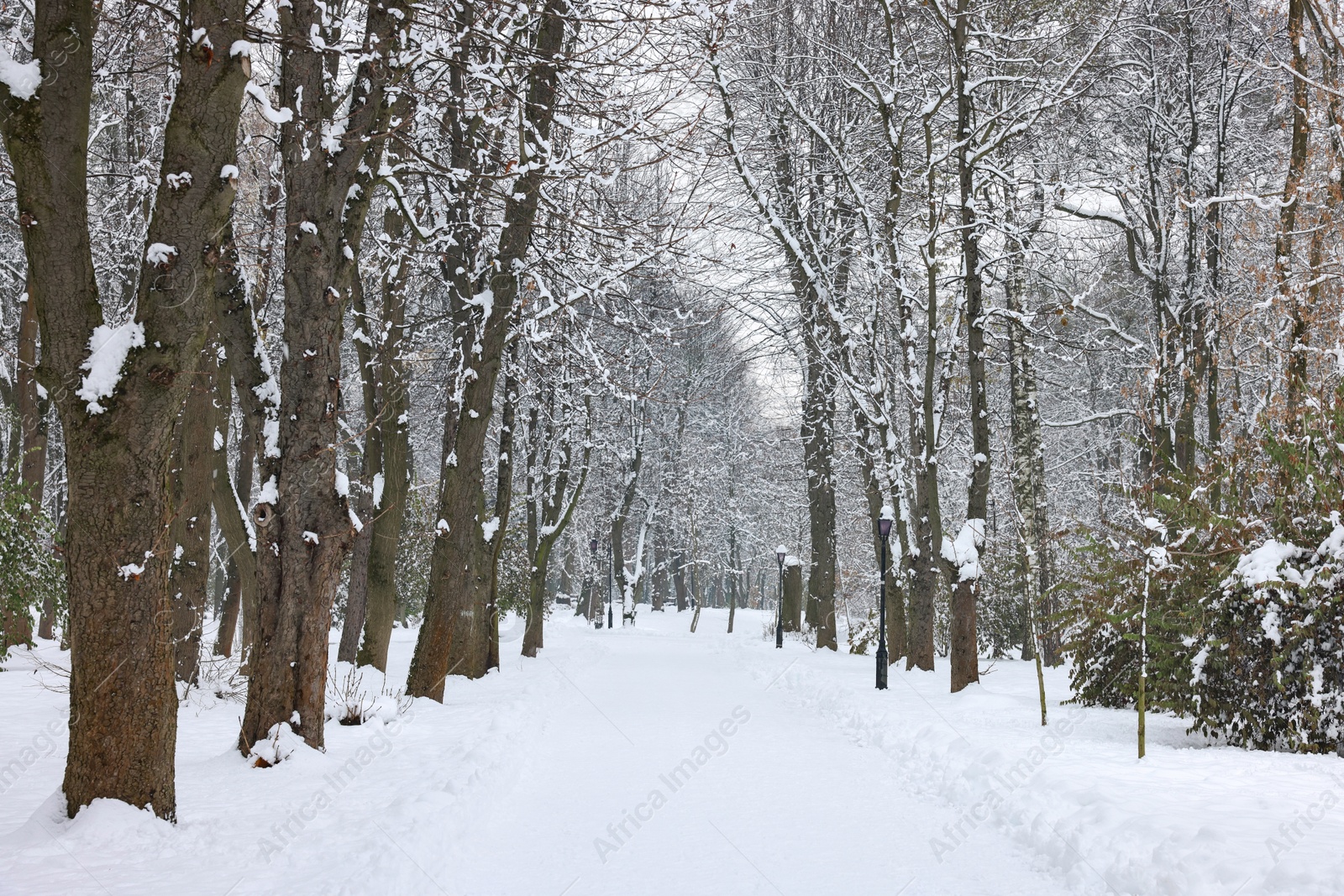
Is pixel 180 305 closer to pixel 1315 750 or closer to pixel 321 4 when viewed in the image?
pixel 321 4

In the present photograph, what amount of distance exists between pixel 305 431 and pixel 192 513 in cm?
479

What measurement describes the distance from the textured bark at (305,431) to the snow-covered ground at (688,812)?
666 millimetres

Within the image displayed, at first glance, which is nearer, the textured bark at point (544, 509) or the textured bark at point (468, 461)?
the textured bark at point (468, 461)

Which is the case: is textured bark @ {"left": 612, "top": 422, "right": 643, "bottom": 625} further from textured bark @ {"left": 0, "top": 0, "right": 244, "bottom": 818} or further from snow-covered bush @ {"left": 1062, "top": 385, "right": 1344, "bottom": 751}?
textured bark @ {"left": 0, "top": 0, "right": 244, "bottom": 818}

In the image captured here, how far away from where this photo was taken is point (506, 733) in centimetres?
945

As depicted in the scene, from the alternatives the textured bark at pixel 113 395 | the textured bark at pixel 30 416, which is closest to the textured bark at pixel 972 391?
the textured bark at pixel 113 395

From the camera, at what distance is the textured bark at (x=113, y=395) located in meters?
4.77

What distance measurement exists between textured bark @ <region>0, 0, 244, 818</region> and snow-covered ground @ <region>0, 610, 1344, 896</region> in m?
0.47

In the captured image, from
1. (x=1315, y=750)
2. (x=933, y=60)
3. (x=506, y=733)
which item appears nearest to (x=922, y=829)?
(x=1315, y=750)

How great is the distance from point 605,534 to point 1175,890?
39805 mm

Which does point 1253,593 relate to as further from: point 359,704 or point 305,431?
point 359,704

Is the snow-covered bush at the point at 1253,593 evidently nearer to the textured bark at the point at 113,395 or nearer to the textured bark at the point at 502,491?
→ the textured bark at the point at 113,395

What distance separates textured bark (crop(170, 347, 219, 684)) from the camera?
1093 centimetres

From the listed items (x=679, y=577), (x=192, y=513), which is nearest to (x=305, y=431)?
(x=192, y=513)
